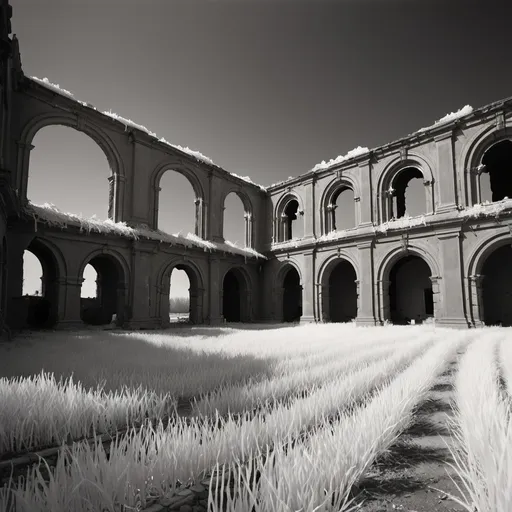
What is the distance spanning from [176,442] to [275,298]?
1753 centimetres

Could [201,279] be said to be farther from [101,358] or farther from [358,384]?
[358,384]

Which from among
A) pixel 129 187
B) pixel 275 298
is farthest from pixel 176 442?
pixel 275 298

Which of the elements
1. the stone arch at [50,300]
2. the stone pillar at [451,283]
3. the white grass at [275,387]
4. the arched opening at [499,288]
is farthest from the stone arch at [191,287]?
the arched opening at [499,288]

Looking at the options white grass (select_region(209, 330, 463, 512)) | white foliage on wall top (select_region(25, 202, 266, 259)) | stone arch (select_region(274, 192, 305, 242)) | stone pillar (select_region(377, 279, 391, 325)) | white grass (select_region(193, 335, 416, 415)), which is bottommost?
white grass (select_region(193, 335, 416, 415))

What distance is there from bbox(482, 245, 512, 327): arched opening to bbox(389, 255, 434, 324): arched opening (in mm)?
2592

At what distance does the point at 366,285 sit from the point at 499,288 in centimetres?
605

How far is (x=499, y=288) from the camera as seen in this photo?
15.6 m

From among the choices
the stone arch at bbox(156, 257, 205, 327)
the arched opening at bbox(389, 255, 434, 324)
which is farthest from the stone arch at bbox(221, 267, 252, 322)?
the arched opening at bbox(389, 255, 434, 324)

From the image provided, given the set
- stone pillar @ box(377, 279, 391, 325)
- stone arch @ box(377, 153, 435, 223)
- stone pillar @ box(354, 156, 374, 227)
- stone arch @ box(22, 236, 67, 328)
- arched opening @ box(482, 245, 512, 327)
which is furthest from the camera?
stone pillar @ box(354, 156, 374, 227)

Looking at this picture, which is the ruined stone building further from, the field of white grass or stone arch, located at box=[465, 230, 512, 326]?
the field of white grass

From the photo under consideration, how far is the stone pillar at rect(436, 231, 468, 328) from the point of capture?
42.7 feet

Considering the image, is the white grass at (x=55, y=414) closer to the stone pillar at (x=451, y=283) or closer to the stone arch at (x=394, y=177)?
the stone pillar at (x=451, y=283)

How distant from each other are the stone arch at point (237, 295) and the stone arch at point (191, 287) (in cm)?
162

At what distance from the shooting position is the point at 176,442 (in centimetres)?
170
